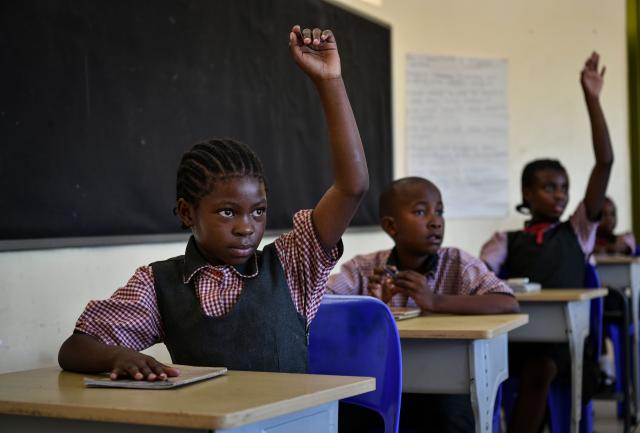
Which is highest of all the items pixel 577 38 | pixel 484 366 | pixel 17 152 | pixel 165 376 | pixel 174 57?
pixel 577 38

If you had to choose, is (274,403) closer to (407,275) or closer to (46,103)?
(407,275)

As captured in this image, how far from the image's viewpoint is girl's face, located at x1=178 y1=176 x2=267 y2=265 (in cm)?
196

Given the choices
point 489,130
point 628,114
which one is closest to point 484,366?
point 489,130

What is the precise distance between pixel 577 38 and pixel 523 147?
0.97 metres

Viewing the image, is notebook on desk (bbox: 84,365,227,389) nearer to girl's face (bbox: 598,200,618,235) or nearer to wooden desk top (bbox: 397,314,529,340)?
wooden desk top (bbox: 397,314,529,340)

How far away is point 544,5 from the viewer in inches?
260

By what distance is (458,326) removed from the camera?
2.47m

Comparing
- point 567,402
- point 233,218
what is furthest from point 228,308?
point 567,402

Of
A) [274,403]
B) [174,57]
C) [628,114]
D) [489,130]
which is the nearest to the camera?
[274,403]

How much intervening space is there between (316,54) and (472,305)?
4.21 ft

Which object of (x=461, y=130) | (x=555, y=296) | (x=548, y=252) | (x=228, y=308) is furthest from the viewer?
(x=461, y=130)

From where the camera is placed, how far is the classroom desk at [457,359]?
7.91 ft

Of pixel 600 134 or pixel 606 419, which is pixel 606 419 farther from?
pixel 600 134

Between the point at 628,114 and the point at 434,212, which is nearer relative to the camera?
the point at 434,212
